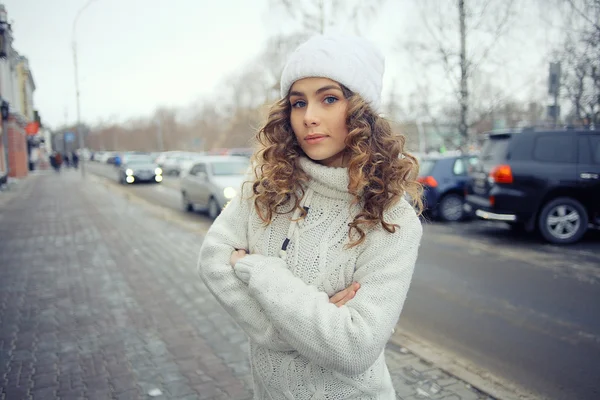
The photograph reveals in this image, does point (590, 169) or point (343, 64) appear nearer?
point (343, 64)

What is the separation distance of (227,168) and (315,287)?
11.4 m

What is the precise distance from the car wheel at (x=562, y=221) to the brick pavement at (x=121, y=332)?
544 centimetres

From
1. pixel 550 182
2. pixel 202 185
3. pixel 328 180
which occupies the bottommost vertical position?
pixel 202 185

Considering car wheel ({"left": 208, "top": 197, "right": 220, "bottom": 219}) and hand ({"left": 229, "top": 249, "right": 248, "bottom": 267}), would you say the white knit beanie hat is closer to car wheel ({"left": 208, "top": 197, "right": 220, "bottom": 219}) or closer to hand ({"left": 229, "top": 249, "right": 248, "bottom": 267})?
hand ({"left": 229, "top": 249, "right": 248, "bottom": 267})

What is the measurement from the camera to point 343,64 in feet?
4.90

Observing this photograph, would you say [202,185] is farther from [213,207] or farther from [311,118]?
[311,118]

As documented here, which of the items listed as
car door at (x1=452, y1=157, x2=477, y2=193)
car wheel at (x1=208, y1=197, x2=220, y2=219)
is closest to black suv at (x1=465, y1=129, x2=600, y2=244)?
car door at (x1=452, y1=157, x2=477, y2=193)

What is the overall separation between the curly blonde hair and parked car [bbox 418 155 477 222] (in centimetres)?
961

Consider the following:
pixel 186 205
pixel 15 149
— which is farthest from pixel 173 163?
pixel 186 205

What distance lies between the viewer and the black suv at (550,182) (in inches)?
317

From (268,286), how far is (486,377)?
2.94 meters

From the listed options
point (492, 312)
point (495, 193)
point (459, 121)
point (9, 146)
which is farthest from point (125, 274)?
point (9, 146)

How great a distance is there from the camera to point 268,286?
136 centimetres

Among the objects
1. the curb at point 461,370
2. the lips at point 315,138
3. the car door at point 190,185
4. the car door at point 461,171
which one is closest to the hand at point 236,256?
the lips at point 315,138
